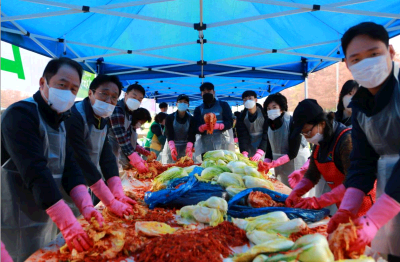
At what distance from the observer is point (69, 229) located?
1.64 m

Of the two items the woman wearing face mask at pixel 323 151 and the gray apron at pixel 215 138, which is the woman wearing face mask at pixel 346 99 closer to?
the woman wearing face mask at pixel 323 151

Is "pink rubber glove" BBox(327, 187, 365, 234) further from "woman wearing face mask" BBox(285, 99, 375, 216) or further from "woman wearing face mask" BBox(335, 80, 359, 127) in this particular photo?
"woman wearing face mask" BBox(335, 80, 359, 127)

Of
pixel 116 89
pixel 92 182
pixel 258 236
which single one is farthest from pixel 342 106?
pixel 92 182

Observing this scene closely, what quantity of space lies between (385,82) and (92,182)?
2.29 metres

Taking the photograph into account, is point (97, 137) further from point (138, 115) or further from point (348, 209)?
point (348, 209)

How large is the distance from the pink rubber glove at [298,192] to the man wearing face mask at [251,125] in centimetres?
311

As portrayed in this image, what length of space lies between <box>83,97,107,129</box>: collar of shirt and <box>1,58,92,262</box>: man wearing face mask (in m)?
0.53

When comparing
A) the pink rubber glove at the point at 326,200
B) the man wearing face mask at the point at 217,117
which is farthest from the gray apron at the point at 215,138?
the pink rubber glove at the point at 326,200

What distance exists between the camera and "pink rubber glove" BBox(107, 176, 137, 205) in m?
2.51

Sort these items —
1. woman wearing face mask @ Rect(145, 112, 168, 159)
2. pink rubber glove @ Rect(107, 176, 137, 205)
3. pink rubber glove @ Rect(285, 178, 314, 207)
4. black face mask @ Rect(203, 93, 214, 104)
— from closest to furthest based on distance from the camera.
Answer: pink rubber glove @ Rect(285, 178, 314, 207), pink rubber glove @ Rect(107, 176, 137, 205), black face mask @ Rect(203, 93, 214, 104), woman wearing face mask @ Rect(145, 112, 168, 159)

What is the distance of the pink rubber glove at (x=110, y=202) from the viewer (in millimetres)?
2277

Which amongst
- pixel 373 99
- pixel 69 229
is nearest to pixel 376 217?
pixel 373 99

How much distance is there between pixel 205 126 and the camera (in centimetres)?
541

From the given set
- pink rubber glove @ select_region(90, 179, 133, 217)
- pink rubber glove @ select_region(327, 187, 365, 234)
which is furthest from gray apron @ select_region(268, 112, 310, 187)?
pink rubber glove @ select_region(90, 179, 133, 217)
